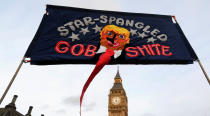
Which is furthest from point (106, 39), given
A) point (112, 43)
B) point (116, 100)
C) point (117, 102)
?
point (116, 100)

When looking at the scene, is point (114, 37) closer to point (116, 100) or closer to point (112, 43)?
point (112, 43)

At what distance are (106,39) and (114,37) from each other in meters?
0.32

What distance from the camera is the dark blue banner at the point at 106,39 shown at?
767 cm

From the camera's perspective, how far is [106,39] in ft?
27.1

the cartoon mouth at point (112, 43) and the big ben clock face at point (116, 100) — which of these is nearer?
the cartoon mouth at point (112, 43)

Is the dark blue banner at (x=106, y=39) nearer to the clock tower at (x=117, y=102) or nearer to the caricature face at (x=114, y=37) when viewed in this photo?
the caricature face at (x=114, y=37)

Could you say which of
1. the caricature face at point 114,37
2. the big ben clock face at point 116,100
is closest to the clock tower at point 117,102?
the big ben clock face at point 116,100

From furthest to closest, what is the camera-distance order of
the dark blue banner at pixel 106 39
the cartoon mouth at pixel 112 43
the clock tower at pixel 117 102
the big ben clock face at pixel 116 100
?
the big ben clock face at pixel 116 100, the clock tower at pixel 117 102, the cartoon mouth at pixel 112 43, the dark blue banner at pixel 106 39

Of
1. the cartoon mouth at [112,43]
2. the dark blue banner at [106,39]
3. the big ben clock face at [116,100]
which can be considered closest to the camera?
the dark blue banner at [106,39]

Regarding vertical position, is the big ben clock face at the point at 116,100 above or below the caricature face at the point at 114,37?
above

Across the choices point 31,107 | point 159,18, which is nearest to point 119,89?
point 31,107

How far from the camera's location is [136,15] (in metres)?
9.18

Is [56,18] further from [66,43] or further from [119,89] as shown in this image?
[119,89]

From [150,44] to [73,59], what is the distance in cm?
295
